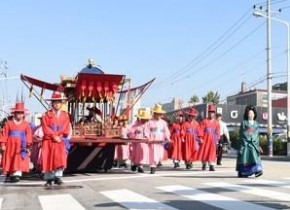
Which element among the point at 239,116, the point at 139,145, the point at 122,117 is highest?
the point at 239,116

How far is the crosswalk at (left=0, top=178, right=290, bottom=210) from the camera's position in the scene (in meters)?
9.20

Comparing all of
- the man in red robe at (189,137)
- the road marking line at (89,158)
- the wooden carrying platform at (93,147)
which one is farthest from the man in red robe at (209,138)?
the road marking line at (89,158)

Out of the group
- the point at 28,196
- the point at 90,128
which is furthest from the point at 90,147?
the point at 28,196

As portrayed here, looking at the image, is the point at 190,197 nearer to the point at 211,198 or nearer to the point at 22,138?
the point at 211,198

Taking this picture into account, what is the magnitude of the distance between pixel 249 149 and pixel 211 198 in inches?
187

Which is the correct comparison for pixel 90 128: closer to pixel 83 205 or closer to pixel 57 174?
pixel 57 174

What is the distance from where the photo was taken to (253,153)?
14.6 metres

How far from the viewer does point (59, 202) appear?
9906 millimetres

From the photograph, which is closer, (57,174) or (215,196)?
(215,196)

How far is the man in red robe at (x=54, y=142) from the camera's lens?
41.6 feet

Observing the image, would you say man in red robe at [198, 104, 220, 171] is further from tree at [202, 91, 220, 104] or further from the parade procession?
tree at [202, 91, 220, 104]

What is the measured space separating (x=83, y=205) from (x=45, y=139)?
3685mm

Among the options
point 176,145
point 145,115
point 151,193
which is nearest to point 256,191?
point 151,193

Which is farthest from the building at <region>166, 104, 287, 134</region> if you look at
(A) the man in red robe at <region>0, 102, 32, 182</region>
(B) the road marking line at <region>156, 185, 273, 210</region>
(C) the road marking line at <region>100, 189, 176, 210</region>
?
(C) the road marking line at <region>100, 189, 176, 210</region>
